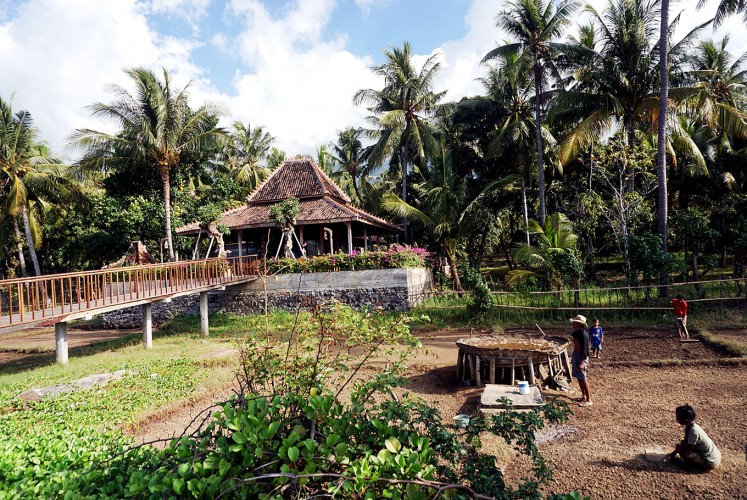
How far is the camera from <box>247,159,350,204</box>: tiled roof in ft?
67.9

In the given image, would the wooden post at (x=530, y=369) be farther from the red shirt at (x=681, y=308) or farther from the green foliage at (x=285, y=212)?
the green foliage at (x=285, y=212)

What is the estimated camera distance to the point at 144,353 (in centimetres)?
1203

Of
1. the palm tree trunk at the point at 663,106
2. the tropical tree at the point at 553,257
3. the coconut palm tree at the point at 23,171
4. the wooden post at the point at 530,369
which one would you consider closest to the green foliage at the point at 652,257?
the palm tree trunk at the point at 663,106

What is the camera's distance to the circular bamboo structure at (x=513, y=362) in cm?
812

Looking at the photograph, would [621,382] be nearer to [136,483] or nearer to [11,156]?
[136,483]

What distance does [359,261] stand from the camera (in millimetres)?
16984

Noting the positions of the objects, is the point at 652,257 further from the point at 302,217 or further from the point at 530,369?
the point at 302,217

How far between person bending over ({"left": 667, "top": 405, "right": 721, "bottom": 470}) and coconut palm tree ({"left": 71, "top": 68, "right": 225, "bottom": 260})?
18.5 meters

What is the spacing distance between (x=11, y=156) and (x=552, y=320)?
23324 mm

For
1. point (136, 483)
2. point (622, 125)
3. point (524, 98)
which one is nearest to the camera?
point (136, 483)

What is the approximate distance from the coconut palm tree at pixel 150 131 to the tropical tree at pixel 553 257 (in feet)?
44.9

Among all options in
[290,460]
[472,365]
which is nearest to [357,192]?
[472,365]

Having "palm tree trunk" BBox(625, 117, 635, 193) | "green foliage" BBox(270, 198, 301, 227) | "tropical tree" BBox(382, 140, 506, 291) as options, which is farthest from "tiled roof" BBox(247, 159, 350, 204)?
"palm tree trunk" BBox(625, 117, 635, 193)

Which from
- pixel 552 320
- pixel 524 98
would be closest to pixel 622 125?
pixel 524 98
